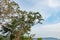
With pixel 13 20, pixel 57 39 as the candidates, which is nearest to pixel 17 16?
pixel 13 20

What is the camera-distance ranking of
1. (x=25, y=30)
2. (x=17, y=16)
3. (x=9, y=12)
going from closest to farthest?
(x=9, y=12)
(x=17, y=16)
(x=25, y=30)

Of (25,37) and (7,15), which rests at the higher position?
(7,15)

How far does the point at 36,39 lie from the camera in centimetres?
2859

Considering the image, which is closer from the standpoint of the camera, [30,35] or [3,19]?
[3,19]

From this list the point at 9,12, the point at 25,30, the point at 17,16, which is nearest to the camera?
the point at 9,12

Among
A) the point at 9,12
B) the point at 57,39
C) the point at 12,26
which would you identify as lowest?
the point at 57,39

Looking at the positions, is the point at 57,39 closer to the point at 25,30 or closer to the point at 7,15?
the point at 25,30

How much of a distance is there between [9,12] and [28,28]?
6317mm

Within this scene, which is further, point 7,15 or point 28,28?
point 28,28

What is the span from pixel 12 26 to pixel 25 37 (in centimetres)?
202

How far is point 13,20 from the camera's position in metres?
27.4

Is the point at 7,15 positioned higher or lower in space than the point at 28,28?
higher

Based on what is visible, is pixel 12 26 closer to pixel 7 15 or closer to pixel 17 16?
pixel 17 16

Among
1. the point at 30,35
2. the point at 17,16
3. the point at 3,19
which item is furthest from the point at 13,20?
the point at 3,19
